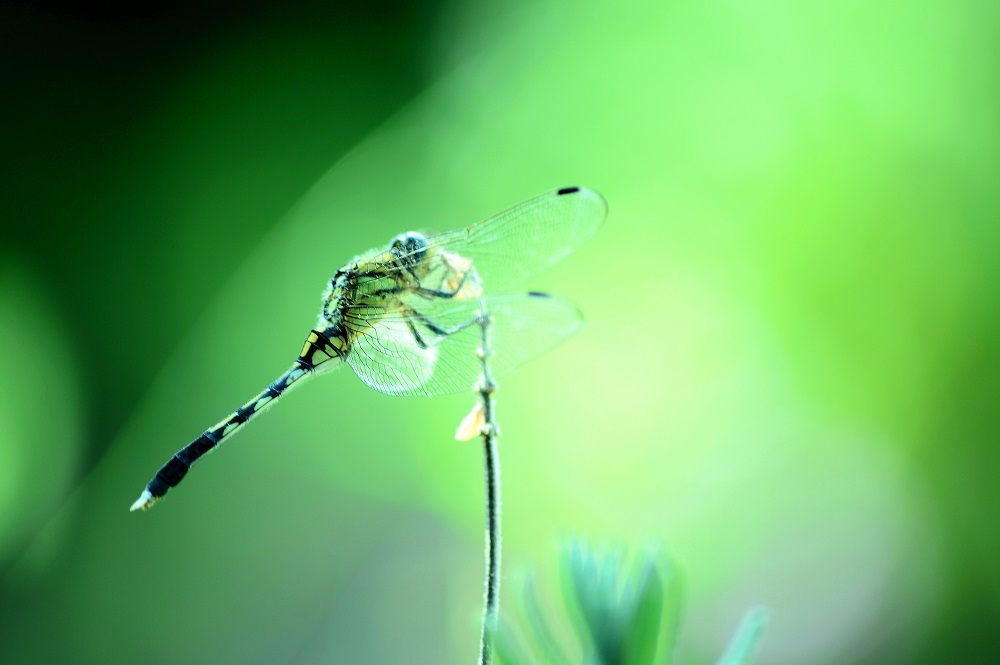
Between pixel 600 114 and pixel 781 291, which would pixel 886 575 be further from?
pixel 600 114

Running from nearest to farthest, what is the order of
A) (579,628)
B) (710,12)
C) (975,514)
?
(579,628), (975,514), (710,12)

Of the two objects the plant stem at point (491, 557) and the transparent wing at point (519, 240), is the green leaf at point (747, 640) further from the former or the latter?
the transparent wing at point (519, 240)

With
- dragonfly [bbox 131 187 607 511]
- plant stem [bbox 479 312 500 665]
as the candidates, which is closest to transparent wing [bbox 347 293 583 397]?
dragonfly [bbox 131 187 607 511]

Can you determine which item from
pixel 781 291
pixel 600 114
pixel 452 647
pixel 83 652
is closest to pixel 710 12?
pixel 600 114

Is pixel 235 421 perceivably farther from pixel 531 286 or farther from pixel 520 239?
pixel 531 286

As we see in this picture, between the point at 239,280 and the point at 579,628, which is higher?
the point at 239,280
